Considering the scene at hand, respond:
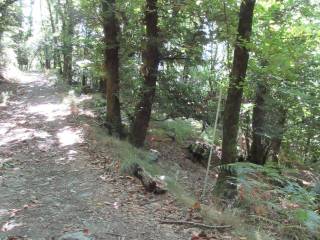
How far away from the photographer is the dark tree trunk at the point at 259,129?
12.1m

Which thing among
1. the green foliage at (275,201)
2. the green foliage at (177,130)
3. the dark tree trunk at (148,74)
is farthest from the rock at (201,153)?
the green foliage at (275,201)

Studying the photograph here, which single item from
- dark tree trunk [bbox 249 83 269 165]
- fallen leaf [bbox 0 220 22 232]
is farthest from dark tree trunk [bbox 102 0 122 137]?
fallen leaf [bbox 0 220 22 232]

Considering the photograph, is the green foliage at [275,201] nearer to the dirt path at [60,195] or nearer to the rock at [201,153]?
the dirt path at [60,195]

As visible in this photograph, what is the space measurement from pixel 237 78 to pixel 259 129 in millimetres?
5697

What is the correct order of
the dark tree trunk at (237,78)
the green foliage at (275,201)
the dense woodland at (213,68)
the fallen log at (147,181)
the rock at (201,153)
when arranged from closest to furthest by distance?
the green foliage at (275,201) < the fallen log at (147,181) < the dark tree trunk at (237,78) < the dense woodland at (213,68) < the rock at (201,153)

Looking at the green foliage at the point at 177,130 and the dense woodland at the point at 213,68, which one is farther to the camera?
the green foliage at the point at 177,130

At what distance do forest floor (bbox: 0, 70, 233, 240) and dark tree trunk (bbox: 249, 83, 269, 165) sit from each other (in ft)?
17.4

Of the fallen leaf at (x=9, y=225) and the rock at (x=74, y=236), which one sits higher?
the rock at (x=74, y=236)

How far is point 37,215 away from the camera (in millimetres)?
5785

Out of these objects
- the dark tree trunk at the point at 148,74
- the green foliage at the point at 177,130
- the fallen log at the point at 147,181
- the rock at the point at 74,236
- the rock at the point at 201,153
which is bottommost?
the rock at the point at 201,153

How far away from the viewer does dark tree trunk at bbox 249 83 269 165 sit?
39.5 feet

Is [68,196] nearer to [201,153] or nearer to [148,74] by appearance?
[148,74]

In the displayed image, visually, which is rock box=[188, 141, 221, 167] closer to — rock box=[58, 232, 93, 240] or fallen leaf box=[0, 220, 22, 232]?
fallen leaf box=[0, 220, 22, 232]

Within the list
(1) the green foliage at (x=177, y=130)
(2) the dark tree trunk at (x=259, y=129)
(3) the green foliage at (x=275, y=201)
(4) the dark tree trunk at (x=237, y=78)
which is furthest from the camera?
(1) the green foliage at (x=177, y=130)
